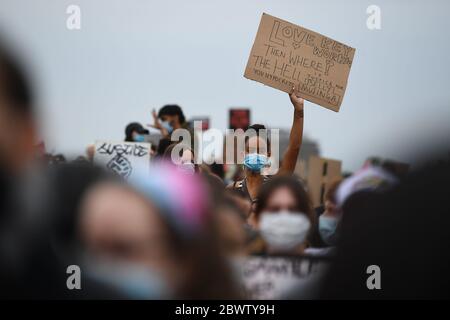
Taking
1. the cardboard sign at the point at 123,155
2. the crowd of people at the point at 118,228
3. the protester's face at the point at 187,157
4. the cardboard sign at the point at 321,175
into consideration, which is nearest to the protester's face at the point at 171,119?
the cardboard sign at the point at 123,155

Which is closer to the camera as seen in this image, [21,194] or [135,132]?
[21,194]

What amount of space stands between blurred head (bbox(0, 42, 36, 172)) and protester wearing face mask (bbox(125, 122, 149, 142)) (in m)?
6.42

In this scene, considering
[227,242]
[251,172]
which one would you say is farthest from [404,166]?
[251,172]

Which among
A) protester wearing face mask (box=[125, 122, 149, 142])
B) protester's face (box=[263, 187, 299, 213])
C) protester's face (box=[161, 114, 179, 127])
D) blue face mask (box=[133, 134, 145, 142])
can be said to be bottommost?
protester's face (box=[263, 187, 299, 213])

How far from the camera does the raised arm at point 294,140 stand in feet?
20.2

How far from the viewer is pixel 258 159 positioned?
593cm

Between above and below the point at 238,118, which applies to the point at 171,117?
below

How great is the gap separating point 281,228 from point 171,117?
Answer: 305 cm

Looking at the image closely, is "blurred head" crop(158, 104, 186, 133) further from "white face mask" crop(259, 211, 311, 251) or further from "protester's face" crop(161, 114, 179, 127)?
"white face mask" crop(259, 211, 311, 251)

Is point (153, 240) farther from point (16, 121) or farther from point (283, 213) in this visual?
point (283, 213)

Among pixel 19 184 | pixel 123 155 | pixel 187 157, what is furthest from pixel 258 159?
pixel 19 184

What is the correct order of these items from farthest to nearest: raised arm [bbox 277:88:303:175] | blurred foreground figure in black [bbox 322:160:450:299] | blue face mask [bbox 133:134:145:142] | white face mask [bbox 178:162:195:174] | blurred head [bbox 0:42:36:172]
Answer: blue face mask [bbox 133:134:145:142], raised arm [bbox 277:88:303:175], white face mask [bbox 178:162:195:174], blurred foreground figure in black [bbox 322:160:450:299], blurred head [bbox 0:42:36:172]

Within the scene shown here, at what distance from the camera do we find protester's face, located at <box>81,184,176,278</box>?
2.08 meters

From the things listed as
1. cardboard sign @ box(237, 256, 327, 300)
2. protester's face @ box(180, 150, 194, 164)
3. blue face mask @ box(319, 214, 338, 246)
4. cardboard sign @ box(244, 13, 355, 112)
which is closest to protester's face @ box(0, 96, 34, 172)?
cardboard sign @ box(237, 256, 327, 300)
